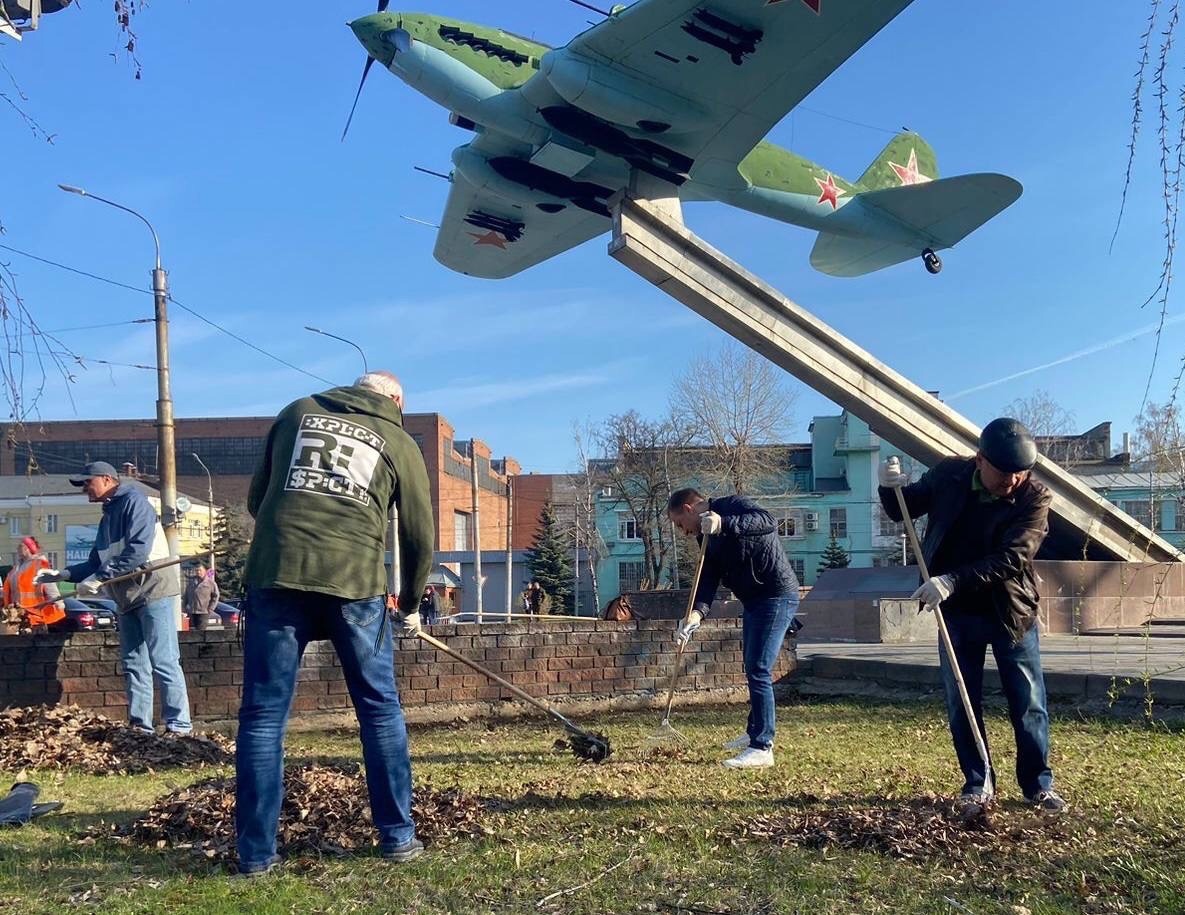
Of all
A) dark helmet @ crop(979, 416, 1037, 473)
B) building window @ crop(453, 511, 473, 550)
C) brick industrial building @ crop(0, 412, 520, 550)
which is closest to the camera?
dark helmet @ crop(979, 416, 1037, 473)

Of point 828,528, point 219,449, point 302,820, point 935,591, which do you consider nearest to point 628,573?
point 828,528

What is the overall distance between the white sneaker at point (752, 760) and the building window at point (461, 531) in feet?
219

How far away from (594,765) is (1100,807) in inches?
91.5

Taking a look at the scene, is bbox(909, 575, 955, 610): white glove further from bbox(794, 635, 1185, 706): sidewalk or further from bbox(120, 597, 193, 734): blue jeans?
bbox(120, 597, 193, 734): blue jeans

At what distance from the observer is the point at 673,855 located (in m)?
3.17

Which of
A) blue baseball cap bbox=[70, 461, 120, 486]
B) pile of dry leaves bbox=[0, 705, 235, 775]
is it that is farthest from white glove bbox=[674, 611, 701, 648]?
blue baseball cap bbox=[70, 461, 120, 486]

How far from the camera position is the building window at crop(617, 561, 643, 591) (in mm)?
55281

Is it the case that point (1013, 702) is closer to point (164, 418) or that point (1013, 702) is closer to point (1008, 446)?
point (1008, 446)

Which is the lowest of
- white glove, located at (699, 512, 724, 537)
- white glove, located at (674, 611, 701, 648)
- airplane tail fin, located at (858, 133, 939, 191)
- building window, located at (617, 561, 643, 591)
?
building window, located at (617, 561, 643, 591)

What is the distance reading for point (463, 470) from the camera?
74375mm

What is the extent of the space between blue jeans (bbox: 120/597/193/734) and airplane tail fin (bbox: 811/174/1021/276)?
13440 mm

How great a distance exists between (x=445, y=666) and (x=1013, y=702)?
4182mm

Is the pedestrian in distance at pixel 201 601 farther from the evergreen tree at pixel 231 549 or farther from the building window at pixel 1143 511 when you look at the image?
the evergreen tree at pixel 231 549

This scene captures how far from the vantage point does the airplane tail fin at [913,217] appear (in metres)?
15.2
